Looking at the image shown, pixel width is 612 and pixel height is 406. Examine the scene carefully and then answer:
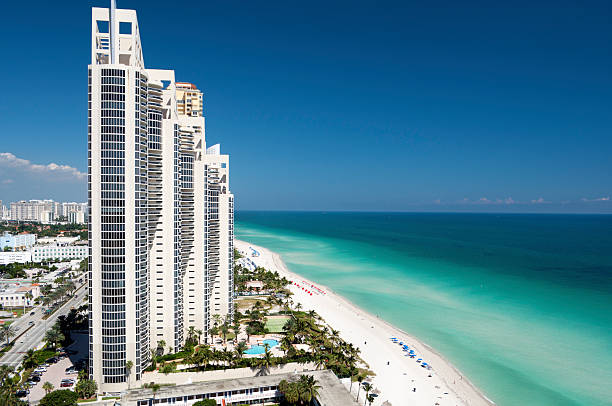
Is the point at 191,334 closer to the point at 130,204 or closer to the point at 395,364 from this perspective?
the point at 130,204

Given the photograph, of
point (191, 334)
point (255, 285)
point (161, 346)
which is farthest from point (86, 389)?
point (255, 285)

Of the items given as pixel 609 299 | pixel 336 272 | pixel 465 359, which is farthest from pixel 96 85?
pixel 609 299

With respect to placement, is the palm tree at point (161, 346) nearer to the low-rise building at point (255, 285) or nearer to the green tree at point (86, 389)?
the green tree at point (86, 389)

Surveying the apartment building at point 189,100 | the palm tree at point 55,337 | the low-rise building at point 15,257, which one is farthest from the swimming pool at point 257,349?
the low-rise building at point 15,257

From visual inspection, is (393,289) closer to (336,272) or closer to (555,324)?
(336,272)

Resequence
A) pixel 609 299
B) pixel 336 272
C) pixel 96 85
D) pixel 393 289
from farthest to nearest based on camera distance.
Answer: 1. pixel 336 272
2. pixel 393 289
3. pixel 609 299
4. pixel 96 85
